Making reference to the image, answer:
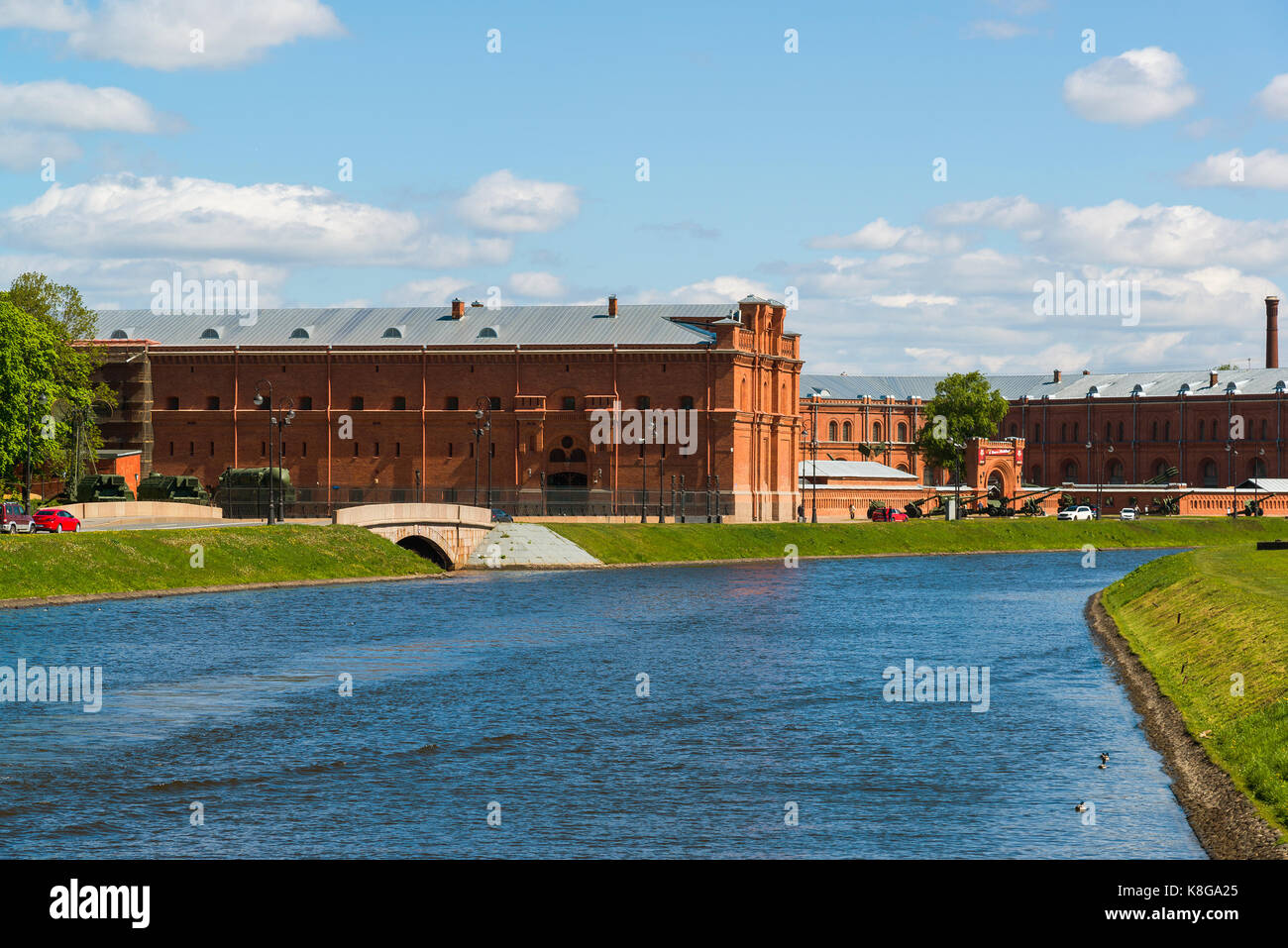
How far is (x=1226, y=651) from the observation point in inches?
1366

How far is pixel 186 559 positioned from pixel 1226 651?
145 ft

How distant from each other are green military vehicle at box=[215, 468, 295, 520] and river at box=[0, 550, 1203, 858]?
4234cm

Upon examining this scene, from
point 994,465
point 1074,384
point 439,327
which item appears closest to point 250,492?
point 439,327

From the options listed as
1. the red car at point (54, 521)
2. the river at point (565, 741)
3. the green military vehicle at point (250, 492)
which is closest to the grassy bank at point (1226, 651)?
the river at point (565, 741)

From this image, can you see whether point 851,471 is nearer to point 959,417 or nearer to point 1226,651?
point 959,417

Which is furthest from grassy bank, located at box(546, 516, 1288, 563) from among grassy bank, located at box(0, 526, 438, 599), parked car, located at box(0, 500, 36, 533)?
parked car, located at box(0, 500, 36, 533)

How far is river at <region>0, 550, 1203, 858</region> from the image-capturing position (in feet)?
70.5

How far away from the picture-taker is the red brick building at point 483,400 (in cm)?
11212

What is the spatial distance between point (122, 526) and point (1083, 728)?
52155mm

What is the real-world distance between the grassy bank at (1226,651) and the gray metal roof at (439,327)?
6069 cm

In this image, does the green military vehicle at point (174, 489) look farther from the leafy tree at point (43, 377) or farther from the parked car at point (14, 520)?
the parked car at point (14, 520)

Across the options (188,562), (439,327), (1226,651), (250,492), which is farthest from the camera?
(439,327)
